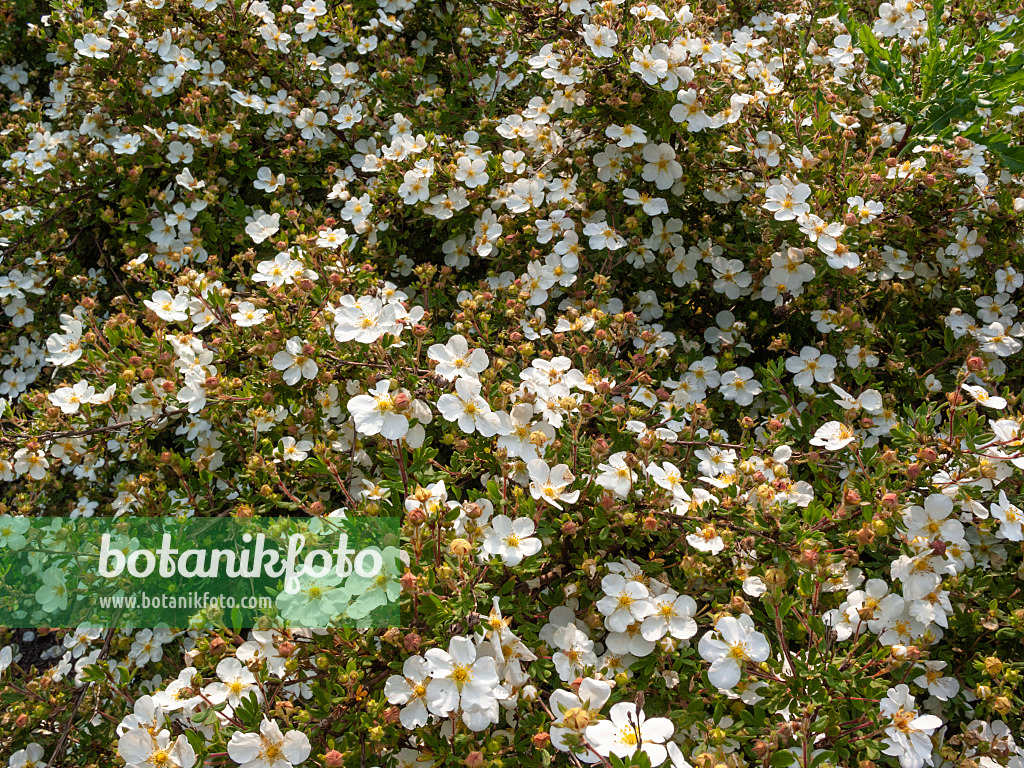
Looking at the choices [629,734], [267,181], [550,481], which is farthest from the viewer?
[267,181]

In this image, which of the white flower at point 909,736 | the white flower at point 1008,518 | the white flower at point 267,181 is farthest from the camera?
the white flower at point 267,181

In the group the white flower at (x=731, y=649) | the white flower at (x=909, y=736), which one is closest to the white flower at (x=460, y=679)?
the white flower at (x=731, y=649)

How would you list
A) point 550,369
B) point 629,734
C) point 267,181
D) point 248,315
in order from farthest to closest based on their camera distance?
1. point 267,181
2. point 248,315
3. point 550,369
4. point 629,734

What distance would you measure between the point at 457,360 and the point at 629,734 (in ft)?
3.12

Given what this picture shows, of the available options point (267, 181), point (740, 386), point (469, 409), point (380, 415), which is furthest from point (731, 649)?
point (267, 181)

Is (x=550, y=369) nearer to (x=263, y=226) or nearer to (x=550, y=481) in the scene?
(x=550, y=481)

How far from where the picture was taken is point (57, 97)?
362cm

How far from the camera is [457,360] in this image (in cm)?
184

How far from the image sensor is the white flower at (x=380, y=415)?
1.68m

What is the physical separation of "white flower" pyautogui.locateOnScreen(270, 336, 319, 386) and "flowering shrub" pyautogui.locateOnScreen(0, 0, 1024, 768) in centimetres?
1

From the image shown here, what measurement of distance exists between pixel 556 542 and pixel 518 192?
134 centimetres

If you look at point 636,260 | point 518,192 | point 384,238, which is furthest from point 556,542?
point 384,238

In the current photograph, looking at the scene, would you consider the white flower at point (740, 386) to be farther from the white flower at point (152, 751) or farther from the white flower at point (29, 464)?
the white flower at point (29, 464)

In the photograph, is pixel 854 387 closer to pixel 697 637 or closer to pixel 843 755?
pixel 697 637
